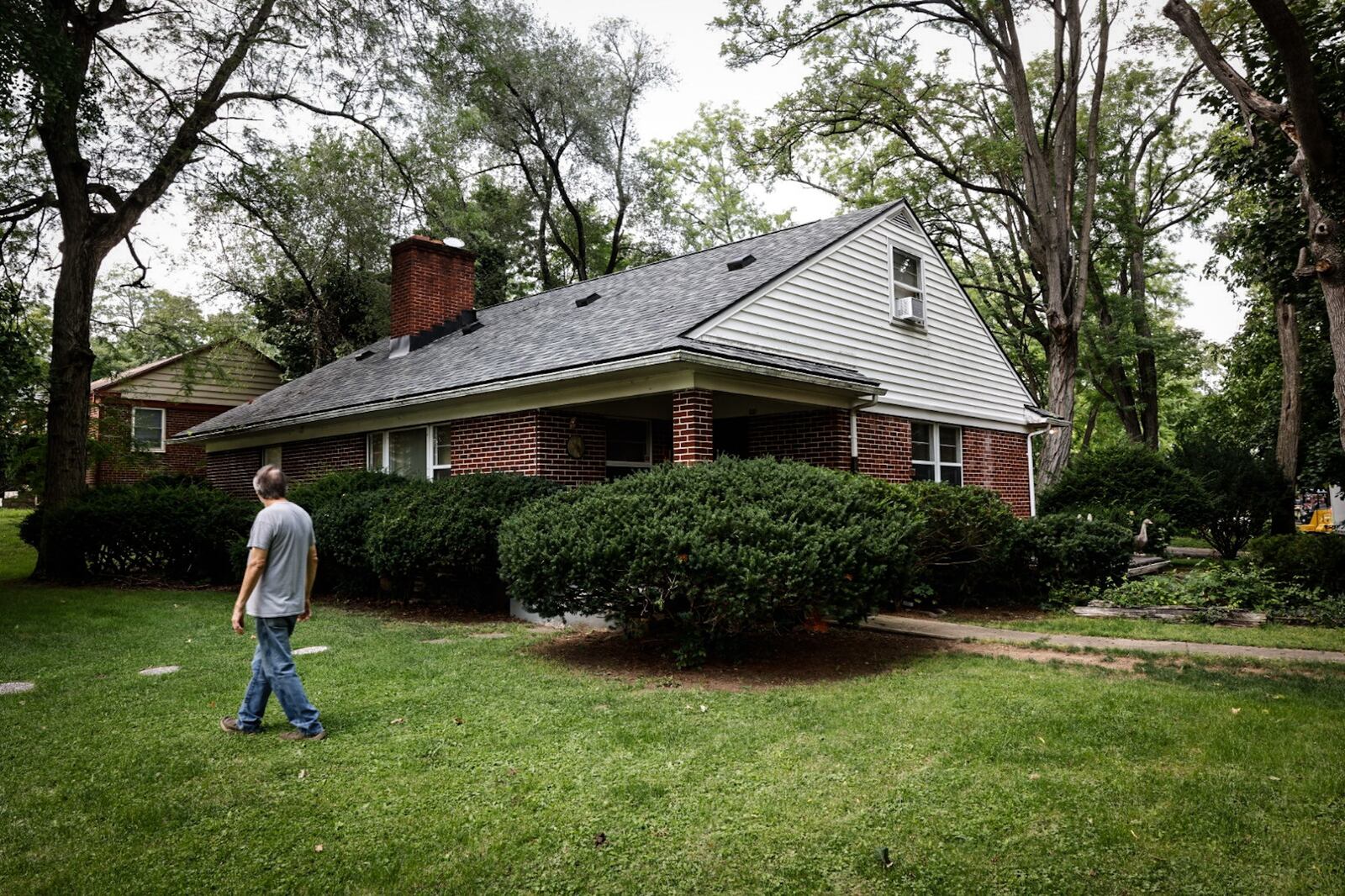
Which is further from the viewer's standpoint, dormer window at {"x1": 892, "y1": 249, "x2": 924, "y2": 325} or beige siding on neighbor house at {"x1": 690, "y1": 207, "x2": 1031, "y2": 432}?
dormer window at {"x1": 892, "y1": 249, "x2": 924, "y2": 325}

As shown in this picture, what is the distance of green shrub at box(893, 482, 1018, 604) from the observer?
949cm

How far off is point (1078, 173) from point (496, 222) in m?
20.1

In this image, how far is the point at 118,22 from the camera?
558 inches

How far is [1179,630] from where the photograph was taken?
8.73m

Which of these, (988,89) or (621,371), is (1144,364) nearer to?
(988,89)

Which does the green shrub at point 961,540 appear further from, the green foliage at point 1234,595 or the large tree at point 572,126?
the large tree at point 572,126

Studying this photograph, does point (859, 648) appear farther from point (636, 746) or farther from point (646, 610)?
point (636, 746)

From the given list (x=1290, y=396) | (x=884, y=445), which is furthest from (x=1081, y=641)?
(x=1290, y=396)

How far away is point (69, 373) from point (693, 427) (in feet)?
37.3

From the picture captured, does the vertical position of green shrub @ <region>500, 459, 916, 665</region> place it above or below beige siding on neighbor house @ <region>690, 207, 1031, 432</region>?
below

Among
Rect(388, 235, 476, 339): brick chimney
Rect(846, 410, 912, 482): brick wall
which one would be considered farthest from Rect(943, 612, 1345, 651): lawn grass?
Rect(388, 235, 476, 339): brick chimney

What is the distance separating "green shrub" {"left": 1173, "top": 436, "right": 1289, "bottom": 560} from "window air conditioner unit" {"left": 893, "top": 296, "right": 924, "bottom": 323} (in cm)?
687

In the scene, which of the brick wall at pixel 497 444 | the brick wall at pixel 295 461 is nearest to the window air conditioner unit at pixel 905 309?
the brick wall at pixel 497 444

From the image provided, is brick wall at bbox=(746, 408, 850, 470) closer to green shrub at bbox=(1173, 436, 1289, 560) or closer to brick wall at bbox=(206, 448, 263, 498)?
green shrub at bbox=(1173, 436, 1289, 560)
